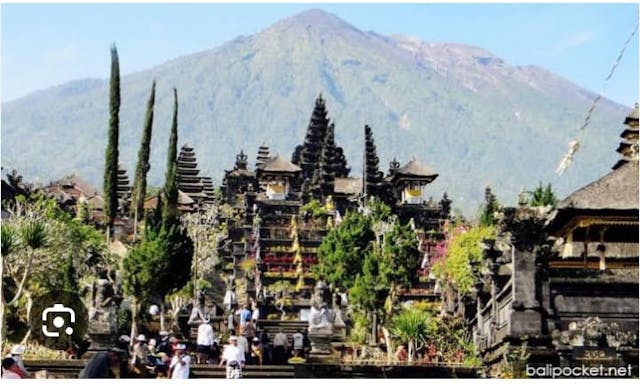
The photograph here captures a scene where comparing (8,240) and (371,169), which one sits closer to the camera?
(8,240)

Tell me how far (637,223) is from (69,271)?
1495cm

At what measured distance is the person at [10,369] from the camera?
52.2ft

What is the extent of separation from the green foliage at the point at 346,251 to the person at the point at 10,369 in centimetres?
2480

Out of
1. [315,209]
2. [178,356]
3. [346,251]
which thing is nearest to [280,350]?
[178,356]

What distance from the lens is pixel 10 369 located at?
1616 centimetres

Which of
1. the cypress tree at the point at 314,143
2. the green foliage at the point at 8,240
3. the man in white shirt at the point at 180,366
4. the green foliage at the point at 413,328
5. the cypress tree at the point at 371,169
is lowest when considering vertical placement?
the man in white shirt at the point at 180,366

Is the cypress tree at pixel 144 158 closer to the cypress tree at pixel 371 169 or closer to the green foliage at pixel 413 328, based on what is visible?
the cypress tree at pixel 371 169

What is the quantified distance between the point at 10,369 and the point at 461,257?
108ft

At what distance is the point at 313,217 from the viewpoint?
205 ft

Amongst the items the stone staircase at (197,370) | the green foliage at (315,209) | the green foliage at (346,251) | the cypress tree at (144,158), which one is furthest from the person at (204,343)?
the green foliage at (315,209)

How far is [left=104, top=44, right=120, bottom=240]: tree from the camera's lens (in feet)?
156

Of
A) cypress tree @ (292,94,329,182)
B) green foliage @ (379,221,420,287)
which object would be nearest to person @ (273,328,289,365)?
green foliage @ (379,221,420,287)

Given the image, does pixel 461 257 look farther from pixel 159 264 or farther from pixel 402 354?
pixel 402 354
